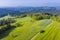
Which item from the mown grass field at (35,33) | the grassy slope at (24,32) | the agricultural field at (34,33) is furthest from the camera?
the grassy slope at (24,32)

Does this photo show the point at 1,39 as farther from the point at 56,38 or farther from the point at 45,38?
the point at 56,38

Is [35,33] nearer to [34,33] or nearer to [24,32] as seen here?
[34,33]

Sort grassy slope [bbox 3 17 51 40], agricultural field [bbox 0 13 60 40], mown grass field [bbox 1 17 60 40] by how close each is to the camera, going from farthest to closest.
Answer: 1. grassy slope [bbox 3 17 51 40]
2. agricultural field [bbox 0 13 60 40]
3. mown grass field [bbox 1 17 60 40]

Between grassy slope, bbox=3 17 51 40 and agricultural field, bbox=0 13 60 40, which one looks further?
grassy slope, bbox=3 17 51 40

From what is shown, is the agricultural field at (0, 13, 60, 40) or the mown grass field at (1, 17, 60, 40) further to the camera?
the agricultural field at (0, 13, 60, 40)

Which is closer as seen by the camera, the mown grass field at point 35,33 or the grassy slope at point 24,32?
the mown grass field at point 35,33

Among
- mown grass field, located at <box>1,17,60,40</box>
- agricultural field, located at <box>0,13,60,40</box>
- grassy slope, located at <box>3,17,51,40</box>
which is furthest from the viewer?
grassy slope, located at <box>3,17,51,40</box>

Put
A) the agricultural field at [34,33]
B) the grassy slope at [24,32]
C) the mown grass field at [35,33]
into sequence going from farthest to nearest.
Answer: the grassy slope at [24,32] → the agricultural field at [34,33] → the mown grass field at [35,33]

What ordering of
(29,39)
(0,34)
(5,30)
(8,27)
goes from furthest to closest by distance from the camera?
(8,27), (5,30), (0,34), (29,39)

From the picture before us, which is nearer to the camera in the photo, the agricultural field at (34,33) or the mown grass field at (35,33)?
the mown grass field at (35,33)

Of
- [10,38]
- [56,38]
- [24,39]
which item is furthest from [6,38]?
[56,38]

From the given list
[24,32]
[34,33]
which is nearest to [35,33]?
[34,33]
